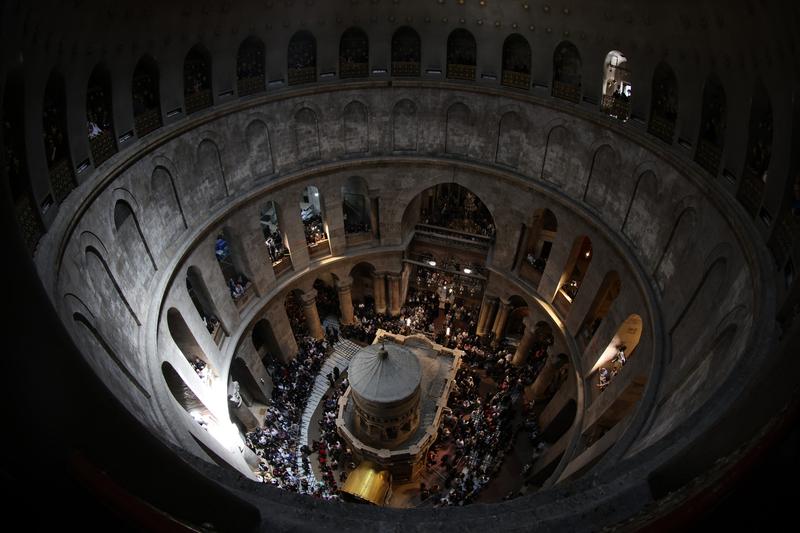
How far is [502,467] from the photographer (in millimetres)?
19719

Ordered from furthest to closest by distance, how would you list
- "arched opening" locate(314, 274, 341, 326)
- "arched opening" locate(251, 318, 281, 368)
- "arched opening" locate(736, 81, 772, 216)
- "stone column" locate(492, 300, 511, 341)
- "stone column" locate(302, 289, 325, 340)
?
1. "arched opening" locate(314, 274, 341, 326)
2. "stone column" locate(302, 289, 325, 340)
3. "stone column" locate(492, 300, 511, 341)
4. "arched opening" locate(251, 318, 281, 368)
5. "arched opening" locate(736, 81, 772, 216)

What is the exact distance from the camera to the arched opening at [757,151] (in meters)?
11.3

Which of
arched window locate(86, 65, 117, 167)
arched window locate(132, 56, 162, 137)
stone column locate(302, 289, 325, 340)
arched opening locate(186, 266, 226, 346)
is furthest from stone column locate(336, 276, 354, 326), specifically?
arched window locate(86, 65, 117, 167)

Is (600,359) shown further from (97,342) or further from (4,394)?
(4,394)

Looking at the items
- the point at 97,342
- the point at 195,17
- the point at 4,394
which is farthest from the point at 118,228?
the point at 4,394

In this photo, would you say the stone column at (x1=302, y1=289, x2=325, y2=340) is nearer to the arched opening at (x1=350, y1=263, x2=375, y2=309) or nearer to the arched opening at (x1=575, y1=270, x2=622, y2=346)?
the arched opening at (x1=350, y1=263, x2=375, y2=309)

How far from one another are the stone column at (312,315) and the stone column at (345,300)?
1.23 m

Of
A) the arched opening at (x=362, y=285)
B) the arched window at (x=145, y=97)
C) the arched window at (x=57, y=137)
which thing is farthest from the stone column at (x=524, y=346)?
the arched window at (x=57, y=137)

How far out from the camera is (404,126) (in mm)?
20609

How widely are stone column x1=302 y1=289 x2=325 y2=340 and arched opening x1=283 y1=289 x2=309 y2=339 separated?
16.6 inches

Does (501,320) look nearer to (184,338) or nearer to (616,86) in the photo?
(616,86)

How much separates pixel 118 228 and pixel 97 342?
449cm

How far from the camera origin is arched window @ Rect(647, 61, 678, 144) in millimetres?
14375

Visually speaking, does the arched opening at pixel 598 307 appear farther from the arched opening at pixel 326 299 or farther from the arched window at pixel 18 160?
the arched window at pixel 18 160
